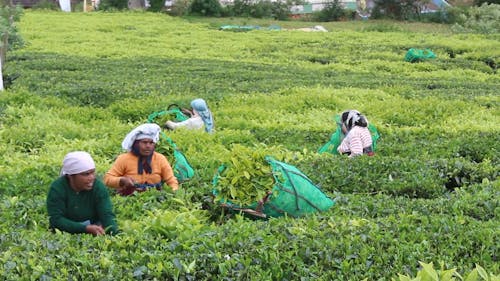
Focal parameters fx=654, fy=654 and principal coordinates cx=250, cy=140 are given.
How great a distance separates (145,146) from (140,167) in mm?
265

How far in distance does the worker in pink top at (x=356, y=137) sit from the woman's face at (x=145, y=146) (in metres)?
3.00

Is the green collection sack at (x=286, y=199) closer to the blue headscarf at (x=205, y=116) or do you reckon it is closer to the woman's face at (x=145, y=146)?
the woman's face at (x=145, y=146)

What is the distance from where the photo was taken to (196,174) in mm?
7516

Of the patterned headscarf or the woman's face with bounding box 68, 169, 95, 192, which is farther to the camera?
the patterned headscarf

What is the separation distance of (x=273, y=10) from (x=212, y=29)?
9635 mm

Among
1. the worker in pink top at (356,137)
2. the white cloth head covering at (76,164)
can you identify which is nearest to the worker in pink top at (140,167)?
the white cloth head covering at (76,164)

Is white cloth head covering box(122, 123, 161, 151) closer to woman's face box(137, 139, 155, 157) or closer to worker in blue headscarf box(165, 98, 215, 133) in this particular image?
woman's face box(137, 139, 155, 157)

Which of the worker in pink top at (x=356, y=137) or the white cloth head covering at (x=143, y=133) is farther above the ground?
the white cloth head covering at (x=143, y=133)

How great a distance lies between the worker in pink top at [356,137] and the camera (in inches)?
337

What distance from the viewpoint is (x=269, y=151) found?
885 cm

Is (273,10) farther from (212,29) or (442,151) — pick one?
(442,151)

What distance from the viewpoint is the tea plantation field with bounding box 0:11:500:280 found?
4.59 m

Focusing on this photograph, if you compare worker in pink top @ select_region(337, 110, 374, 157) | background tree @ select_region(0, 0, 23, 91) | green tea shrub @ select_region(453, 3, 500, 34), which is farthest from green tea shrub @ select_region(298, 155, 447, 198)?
green tea shrub @ select_region(453, 3, 500, 34)

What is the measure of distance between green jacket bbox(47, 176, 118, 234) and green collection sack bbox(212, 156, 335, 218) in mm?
1082
